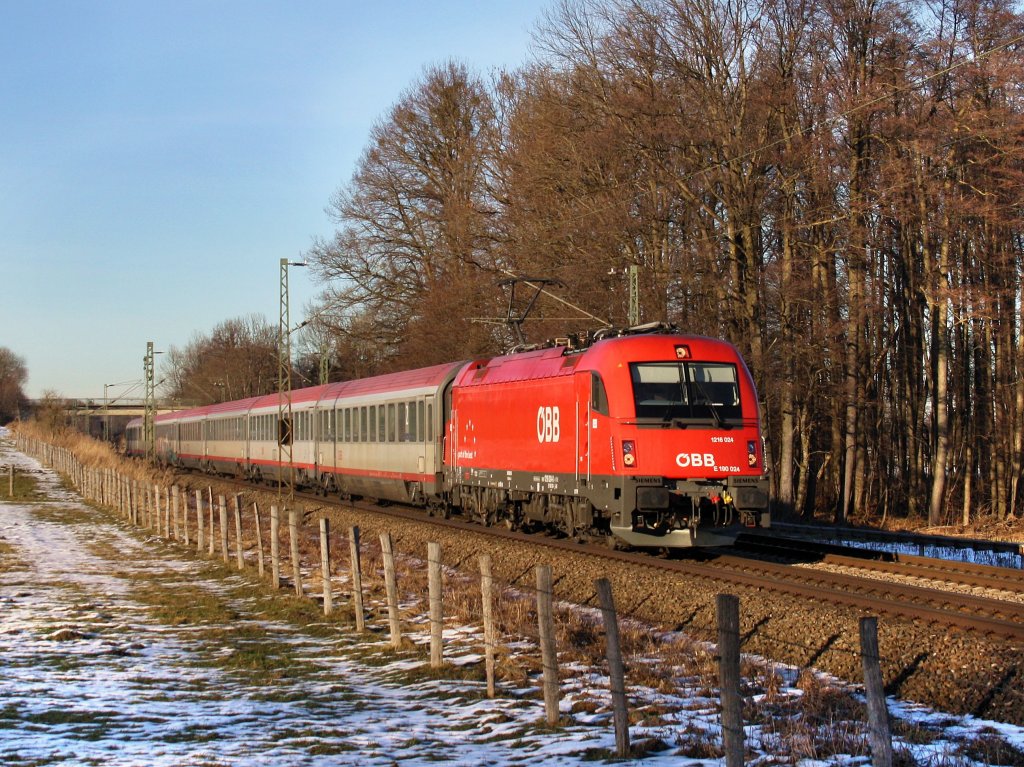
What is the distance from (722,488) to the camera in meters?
16.0

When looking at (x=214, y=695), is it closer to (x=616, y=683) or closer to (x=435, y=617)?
(x=435, y=617)

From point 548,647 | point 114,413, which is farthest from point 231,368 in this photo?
point 548,647

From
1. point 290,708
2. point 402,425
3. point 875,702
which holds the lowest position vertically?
point 290,708

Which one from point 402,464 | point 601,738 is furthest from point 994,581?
point 402,464

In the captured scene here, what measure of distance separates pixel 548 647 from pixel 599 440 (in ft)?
26.9

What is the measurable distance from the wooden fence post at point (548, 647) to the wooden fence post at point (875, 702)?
2.44 metres

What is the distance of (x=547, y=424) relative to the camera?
720 inches

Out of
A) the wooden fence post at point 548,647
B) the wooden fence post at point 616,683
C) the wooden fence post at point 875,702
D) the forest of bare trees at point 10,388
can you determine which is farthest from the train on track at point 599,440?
the forest of bare trees at point 10,388

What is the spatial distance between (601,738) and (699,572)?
7.26 meters

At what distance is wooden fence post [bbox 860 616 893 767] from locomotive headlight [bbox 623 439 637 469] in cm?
951

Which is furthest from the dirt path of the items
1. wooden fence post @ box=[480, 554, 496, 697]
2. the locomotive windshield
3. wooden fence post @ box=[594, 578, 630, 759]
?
the locomotive windshield

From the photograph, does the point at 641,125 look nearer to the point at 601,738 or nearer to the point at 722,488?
the point at 722,488

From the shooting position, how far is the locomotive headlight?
1584 centimetres

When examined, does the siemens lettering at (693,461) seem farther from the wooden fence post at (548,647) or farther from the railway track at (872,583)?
the wooden fence post at (548,647)
